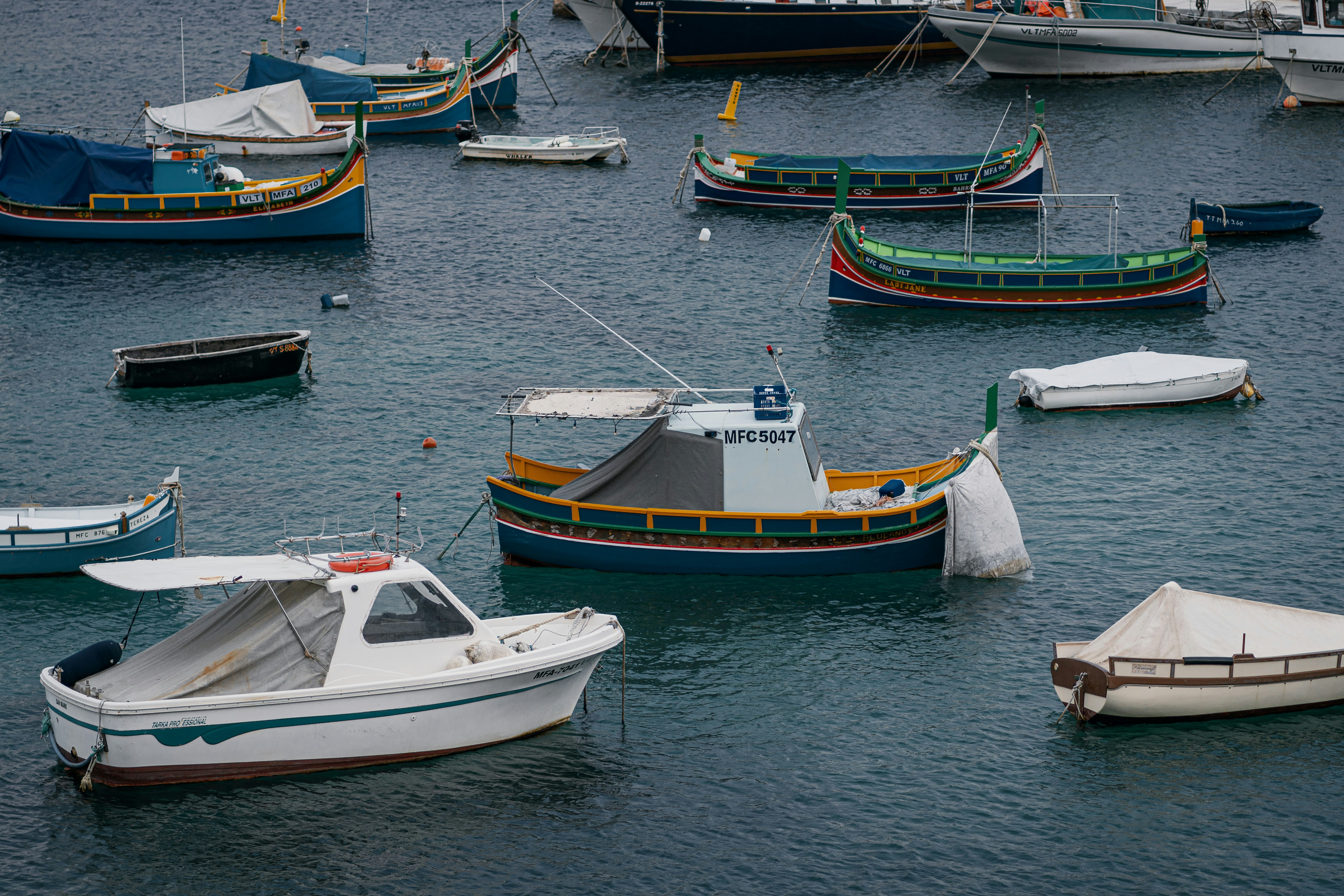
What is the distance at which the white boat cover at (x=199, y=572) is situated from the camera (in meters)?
23.9

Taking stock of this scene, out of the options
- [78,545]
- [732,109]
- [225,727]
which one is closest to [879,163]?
[732,109]

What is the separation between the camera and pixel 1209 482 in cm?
Result: 3794

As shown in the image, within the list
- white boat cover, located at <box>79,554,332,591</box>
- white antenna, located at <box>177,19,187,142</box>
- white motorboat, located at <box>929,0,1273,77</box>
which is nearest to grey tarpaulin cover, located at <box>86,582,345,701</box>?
white boat cover, located at <box>79,554,332,591</box>

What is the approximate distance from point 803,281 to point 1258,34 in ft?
140

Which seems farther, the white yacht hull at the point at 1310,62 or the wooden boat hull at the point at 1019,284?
the white yacht hull at the point at 1310,62

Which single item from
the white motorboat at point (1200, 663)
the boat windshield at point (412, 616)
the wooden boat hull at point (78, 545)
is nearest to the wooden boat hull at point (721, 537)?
the white motorboat at point (1200, 663)

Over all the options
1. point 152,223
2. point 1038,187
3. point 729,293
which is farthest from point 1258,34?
point 152,223

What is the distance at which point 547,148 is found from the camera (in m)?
71.6

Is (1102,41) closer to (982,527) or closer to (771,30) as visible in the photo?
(771,30)

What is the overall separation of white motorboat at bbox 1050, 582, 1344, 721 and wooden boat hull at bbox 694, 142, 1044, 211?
3634 centimetres

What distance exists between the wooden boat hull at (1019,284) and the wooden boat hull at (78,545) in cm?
2652

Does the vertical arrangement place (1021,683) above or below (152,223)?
below

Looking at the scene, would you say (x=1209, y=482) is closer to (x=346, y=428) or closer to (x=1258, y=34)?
(x=346, y=428)

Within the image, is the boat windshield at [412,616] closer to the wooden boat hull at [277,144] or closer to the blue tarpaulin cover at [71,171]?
the blue tarpaulin cover at [71,171]
